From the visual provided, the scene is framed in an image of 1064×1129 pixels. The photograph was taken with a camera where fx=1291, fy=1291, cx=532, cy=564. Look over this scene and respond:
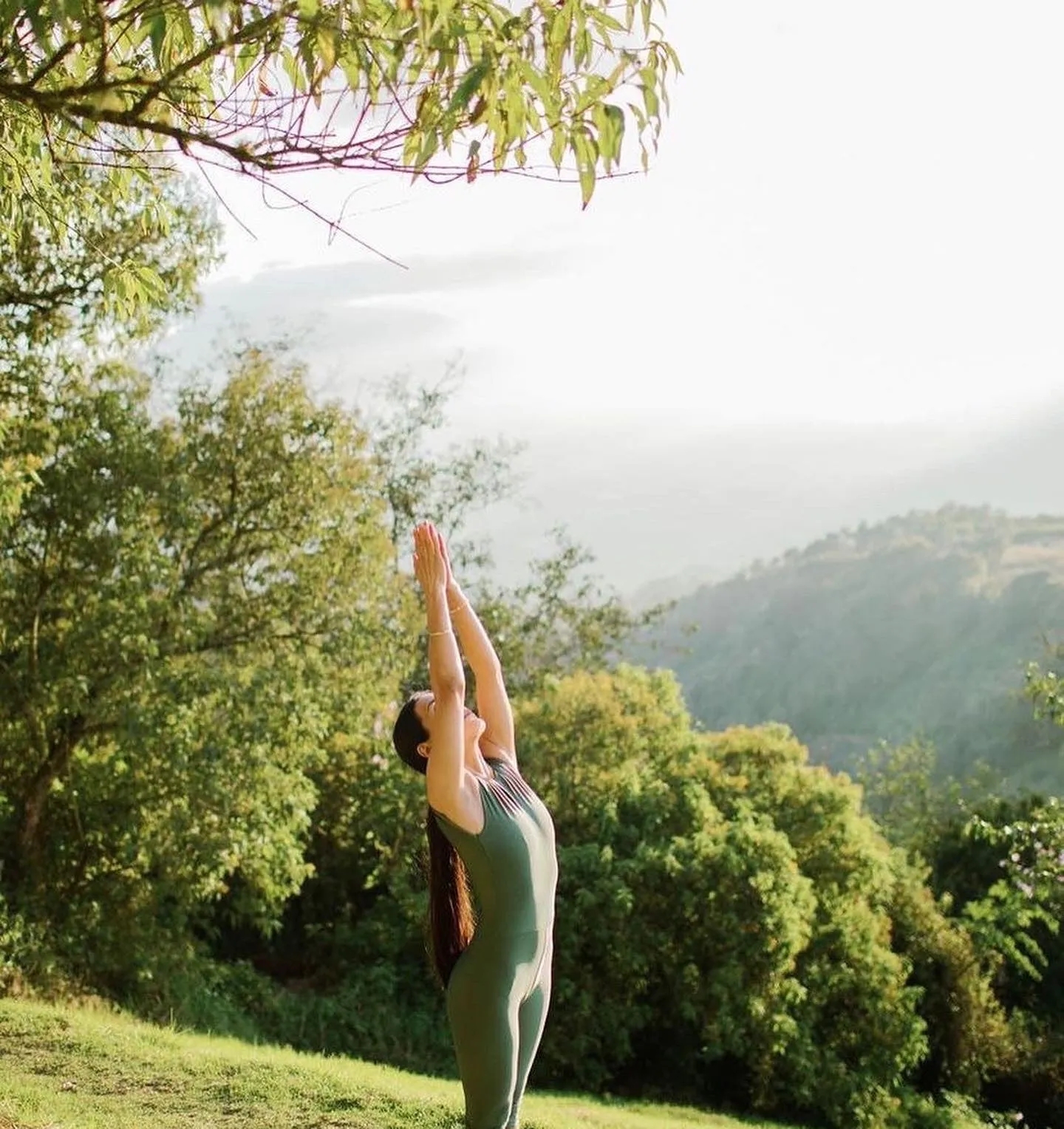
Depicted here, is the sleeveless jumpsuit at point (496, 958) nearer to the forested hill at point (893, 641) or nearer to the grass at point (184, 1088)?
the grass at point (184, 1088)

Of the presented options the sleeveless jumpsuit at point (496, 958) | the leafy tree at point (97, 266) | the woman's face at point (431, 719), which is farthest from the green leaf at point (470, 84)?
the leafy tree at point (97, 266)

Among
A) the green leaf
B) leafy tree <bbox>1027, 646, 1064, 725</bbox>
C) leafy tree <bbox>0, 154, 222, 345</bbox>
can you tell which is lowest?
leafy tree <bbox>1027, 646, 1064, 725</bbox>

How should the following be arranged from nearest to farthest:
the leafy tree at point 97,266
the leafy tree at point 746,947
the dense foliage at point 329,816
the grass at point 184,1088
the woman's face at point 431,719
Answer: the woman's face at point 431,719 → the grass at point 184,1088 → the leafy tree at point 97,266 → the dense foliage at point 329,816 → the leafy tree at point 746,947

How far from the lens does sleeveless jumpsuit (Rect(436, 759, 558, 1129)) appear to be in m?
3.31

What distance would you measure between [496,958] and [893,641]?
4796cm

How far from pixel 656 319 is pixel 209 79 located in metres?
51.4

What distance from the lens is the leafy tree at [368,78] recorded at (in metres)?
2.87

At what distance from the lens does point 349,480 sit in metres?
10.5

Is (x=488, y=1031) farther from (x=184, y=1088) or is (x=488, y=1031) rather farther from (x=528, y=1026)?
(x=184, y=1088)

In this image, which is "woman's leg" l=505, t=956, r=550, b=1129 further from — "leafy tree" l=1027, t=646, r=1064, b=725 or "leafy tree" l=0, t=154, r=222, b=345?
"leafy tree" l=1027, t=646, r=1064, b=725

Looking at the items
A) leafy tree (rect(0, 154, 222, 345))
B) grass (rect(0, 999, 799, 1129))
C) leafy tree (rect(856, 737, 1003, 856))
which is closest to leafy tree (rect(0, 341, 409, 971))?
leafy tree (rect(0, 154, 222, 345))

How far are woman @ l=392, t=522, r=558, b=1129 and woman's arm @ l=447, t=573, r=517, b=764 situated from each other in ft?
1.18

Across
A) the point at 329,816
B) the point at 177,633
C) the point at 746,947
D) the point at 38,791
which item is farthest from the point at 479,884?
the point at 329,816

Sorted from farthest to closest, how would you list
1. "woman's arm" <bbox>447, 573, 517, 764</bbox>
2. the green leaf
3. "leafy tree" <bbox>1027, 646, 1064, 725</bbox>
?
1. "leafy tree" <bbox>1027, 646, 1064, 725</bbox>
2. "woman's arm" <bbox>447, 573, 517, 764</bbox>
3. the green leaf
